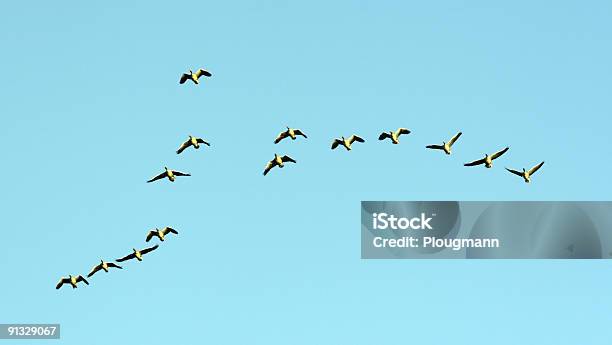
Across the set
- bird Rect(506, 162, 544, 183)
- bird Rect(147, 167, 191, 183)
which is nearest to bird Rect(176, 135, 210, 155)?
bird Rect(147, 167, 191, 183)

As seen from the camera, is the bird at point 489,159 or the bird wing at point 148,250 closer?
the bird at point 489,159

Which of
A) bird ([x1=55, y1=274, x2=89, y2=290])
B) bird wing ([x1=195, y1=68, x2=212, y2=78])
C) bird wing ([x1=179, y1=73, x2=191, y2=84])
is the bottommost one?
bird ([x1=55, y1=274, x2=89, y2=290])

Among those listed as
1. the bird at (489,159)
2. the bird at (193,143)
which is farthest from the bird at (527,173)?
the bird at (193,143)

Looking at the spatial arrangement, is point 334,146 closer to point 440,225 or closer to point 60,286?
point 440,225

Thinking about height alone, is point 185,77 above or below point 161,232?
above

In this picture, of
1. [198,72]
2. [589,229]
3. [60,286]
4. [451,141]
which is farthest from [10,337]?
[589,229]

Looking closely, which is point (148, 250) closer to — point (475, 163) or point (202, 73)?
point (202, 73)

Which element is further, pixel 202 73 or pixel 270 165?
pixel 270 165

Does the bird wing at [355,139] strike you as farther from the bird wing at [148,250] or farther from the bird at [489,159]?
the bird wing at [148,250]

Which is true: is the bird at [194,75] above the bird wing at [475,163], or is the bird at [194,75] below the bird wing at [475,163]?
above

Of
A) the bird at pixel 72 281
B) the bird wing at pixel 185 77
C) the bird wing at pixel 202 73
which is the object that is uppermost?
the bird wing at pixel 202 73

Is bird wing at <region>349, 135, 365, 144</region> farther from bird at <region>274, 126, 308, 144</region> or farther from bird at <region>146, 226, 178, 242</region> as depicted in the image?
bird at <region>146, 226, 178, 242</region>

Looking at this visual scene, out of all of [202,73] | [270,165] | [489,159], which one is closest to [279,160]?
[270,165]

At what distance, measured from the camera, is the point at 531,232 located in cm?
13725
